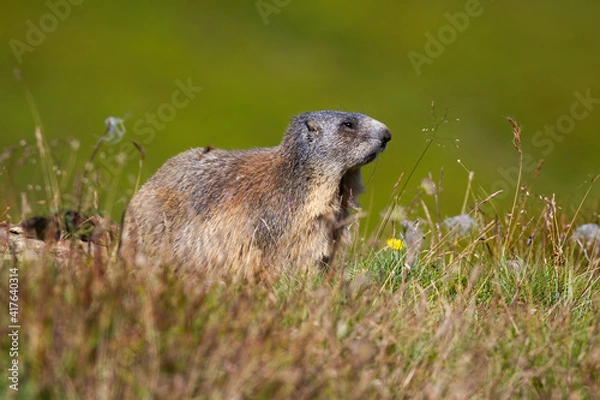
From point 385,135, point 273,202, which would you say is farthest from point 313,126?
point 273,202

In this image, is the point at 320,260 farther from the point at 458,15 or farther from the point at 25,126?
the point at 458,15

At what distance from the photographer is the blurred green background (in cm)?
2581

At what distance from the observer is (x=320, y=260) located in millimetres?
8438

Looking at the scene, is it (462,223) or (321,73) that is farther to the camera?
(321,73)

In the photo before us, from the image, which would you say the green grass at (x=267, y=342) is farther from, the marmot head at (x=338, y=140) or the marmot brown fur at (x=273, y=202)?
the marmot head at (x=338, y=140)

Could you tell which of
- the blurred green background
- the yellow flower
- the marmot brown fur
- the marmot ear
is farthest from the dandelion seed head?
the blurred green background

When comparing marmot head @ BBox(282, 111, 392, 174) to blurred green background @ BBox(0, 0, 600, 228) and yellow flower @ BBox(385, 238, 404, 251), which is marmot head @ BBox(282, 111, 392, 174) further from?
blurred green background @ BBox(0, 0, 600, 228)

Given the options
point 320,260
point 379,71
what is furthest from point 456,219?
point 379,71

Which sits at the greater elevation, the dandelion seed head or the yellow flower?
Answer: the dandelion seed head

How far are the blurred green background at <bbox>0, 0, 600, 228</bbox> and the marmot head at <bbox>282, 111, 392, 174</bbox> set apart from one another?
1371 cm

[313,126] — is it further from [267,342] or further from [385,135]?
[267,342]

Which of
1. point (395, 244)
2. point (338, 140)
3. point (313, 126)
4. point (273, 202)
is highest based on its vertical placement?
point (313, 126)

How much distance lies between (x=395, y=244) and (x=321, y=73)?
2205cm

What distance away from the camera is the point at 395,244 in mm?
8484
